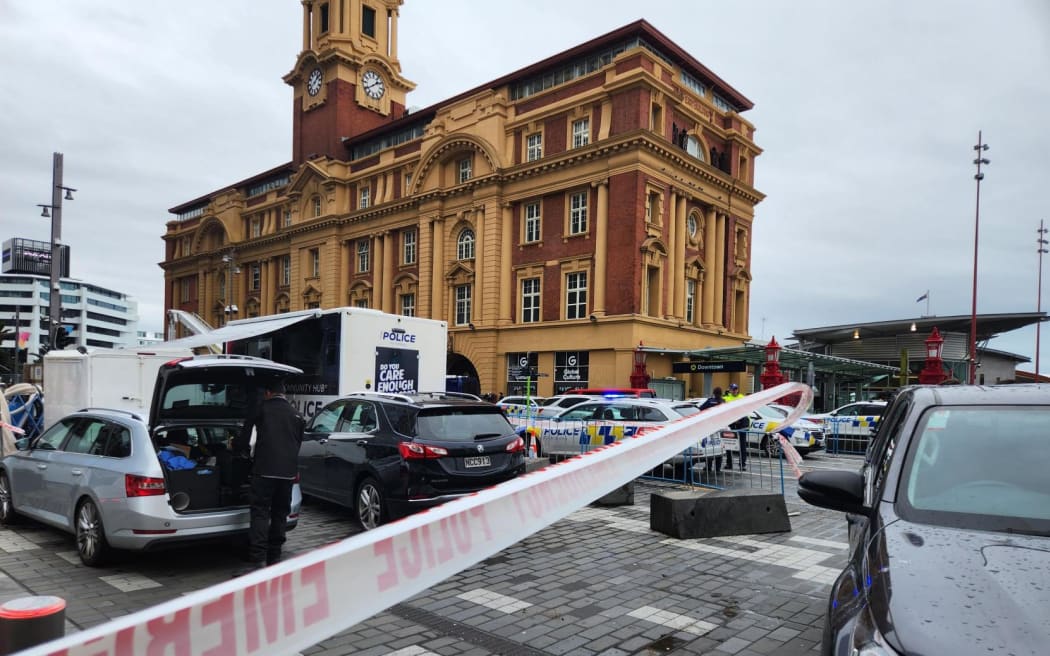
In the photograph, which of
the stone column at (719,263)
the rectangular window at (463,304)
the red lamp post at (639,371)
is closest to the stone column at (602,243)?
the red lamp post at (639,371)

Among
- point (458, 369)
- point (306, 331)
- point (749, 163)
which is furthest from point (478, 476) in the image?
point (749, 163)

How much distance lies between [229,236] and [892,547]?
63.1 metres

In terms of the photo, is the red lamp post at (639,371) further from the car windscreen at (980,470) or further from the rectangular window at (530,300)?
the car windscreen at (980,470)

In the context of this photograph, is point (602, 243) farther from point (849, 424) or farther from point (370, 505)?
point (370, 505)

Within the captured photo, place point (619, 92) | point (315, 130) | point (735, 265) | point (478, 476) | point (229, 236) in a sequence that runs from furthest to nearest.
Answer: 1. point (229, 236)
2. point (315, 130)
3. point (735, 265)
4. point (619, 92)
5. point (478, 476)

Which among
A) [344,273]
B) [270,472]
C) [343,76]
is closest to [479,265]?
[344,273]

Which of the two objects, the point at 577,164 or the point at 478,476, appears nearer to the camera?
the point at 478,476

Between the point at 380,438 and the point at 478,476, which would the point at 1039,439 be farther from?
the point at 380,438

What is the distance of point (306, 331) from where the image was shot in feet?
48.4

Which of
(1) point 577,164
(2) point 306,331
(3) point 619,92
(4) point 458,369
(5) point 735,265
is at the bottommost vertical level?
(4) point 458,369

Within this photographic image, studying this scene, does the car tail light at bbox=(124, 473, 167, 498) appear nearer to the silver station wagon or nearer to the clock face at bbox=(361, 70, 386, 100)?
the silver station wagon

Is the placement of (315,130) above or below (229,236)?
above

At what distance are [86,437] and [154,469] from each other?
1.57 m

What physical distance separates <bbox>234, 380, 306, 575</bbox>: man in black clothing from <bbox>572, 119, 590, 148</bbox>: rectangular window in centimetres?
2994
